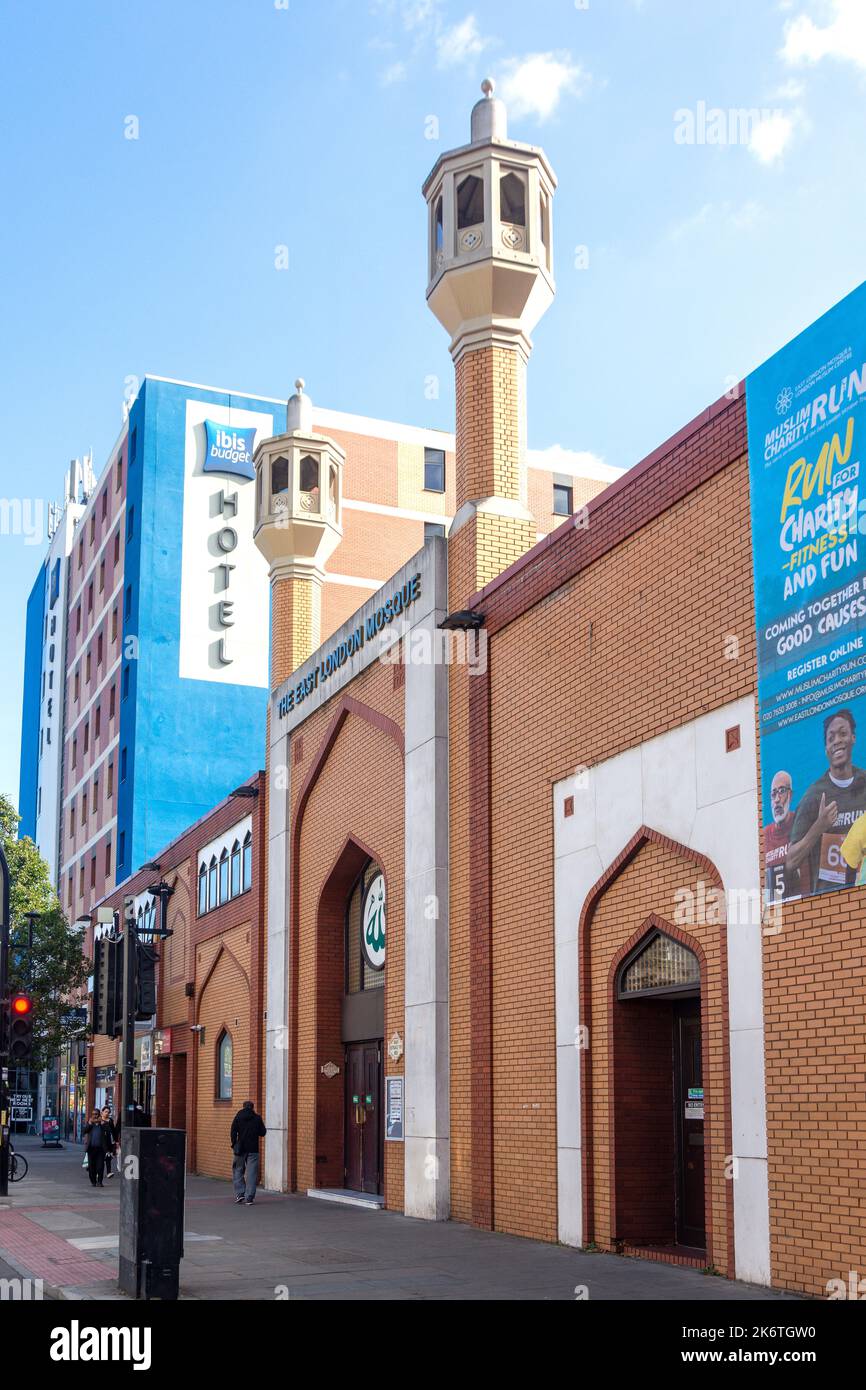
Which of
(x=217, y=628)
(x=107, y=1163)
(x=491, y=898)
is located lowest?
(x=107, y=1163)

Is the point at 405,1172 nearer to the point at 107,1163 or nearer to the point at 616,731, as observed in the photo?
the point at 616,731

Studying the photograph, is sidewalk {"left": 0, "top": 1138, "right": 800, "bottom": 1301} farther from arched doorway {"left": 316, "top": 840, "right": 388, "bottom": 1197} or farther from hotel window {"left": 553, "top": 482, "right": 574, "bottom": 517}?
hotel window {"left": 553, "top": 482, "right": 574, "bottom": 517}

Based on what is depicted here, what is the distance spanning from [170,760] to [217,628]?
4268mm

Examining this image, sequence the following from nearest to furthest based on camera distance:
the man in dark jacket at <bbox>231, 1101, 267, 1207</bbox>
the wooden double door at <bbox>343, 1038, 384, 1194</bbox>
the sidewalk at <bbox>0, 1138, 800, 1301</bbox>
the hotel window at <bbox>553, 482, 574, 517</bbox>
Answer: the sidewalk at <bbox>0, 1138, 800, 1301</bbox>
the man in dark jacket at <bbox>231, 1101, 267, 1207</bbox>
the wooden double door at <bbox>343, 1038, 384, 1194</bbox>
the hotel window at <bbox>553, 482, 574, 517</bbox>

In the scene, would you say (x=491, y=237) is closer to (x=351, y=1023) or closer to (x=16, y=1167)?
(x=351, y=1023)

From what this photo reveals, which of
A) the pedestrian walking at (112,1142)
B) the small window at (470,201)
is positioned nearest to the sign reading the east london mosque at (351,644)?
the small window at (470,201)

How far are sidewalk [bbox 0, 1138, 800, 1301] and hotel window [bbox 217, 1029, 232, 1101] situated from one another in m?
9.12

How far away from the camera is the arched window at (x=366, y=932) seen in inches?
859

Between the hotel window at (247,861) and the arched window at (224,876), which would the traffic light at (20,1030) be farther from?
the arched window at (224,876)

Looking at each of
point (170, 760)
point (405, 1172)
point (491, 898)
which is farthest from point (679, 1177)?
point (170, 760)

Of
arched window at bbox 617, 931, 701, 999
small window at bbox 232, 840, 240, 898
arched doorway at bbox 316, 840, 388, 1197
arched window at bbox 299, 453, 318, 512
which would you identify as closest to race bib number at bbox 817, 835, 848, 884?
arched window at bbox 617, 931, 701, 999

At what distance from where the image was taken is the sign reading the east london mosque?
66.1ft

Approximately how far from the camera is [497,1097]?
16547 mm

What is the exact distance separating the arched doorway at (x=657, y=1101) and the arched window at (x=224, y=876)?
16.9 metres
